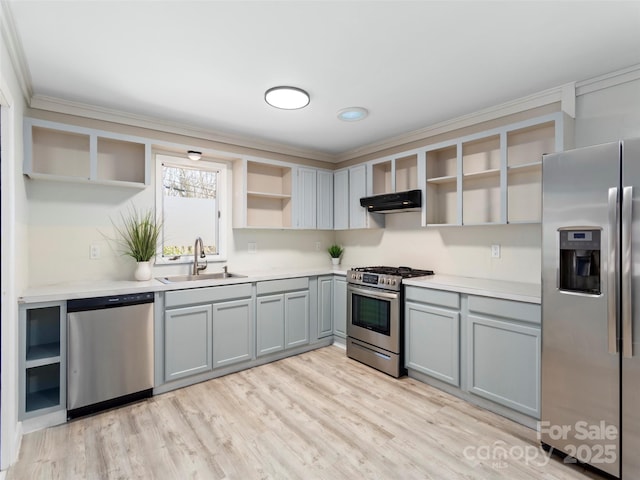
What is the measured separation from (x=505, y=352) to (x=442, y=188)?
68.0 inches

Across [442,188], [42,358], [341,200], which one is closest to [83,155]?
[42,358]

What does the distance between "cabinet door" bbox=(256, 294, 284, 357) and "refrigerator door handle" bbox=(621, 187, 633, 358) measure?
269 centimetres

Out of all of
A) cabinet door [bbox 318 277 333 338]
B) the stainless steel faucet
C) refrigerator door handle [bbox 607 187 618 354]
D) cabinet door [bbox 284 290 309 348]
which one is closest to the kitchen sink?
the stainless steel faucet

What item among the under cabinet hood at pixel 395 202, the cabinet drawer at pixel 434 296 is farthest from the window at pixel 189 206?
the cabinet drawer at pixel 434 296

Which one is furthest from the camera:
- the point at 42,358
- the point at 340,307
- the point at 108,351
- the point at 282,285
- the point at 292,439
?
the point at 340,307

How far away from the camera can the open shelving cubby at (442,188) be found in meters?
3.35

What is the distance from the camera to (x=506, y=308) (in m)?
2.37

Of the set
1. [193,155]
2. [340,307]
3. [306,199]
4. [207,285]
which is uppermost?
[193,155]

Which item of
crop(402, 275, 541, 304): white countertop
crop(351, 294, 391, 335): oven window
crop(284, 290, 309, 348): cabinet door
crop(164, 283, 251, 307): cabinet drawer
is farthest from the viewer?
crop(284, 290, 309, 348): cabinet door

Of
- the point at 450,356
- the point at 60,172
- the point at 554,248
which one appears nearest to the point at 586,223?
the point at 554,248

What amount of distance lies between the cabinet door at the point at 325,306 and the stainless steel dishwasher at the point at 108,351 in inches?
71.0

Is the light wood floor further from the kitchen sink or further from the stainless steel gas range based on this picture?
the kitchen sink

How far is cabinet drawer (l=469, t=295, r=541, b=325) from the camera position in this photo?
2.23 meters

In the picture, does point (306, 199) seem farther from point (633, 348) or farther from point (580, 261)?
point (633, 348)
